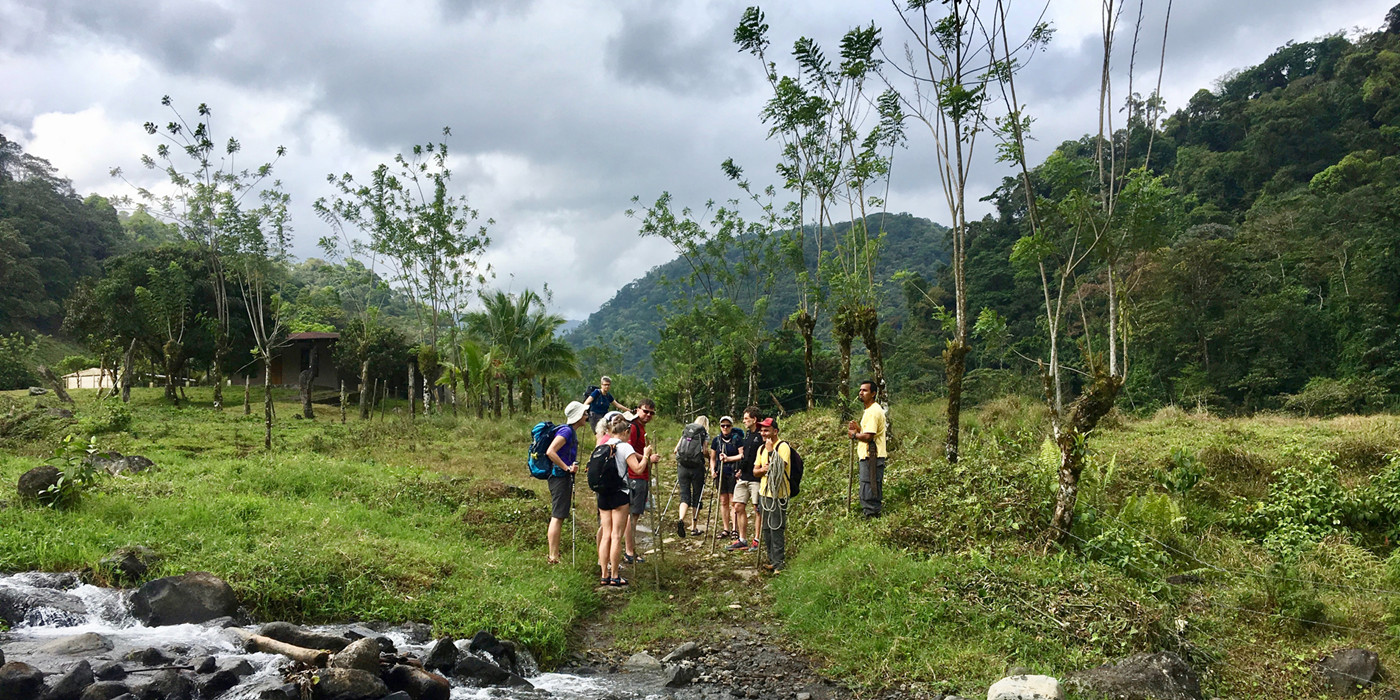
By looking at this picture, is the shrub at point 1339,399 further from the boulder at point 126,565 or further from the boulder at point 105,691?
the boulder at point 105,691

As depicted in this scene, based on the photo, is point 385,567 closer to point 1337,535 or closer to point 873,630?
point 873,630

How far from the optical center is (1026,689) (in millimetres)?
5496

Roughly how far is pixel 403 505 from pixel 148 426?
42.0ft

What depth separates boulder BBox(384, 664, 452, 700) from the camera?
18.8 feet

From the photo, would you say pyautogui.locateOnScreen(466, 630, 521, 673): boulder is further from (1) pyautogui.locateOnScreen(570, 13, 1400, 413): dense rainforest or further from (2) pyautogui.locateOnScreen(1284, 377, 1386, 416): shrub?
(2) pyautogui.locateOnScreen(1284, 377, 1386, 416): shrub

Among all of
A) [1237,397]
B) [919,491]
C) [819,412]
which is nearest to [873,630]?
[919,491]

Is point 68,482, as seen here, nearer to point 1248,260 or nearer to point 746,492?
point 746,492

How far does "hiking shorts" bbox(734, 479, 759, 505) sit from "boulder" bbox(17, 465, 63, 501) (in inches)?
330

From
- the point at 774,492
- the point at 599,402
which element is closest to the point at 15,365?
the point at 599,402

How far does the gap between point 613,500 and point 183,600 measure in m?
4.24

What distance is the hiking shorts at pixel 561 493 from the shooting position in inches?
363

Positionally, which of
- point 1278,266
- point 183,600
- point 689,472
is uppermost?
point 1278,266

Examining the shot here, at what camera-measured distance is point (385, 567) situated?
26.5ft

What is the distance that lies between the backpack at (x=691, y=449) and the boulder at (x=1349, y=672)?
7541 mm
